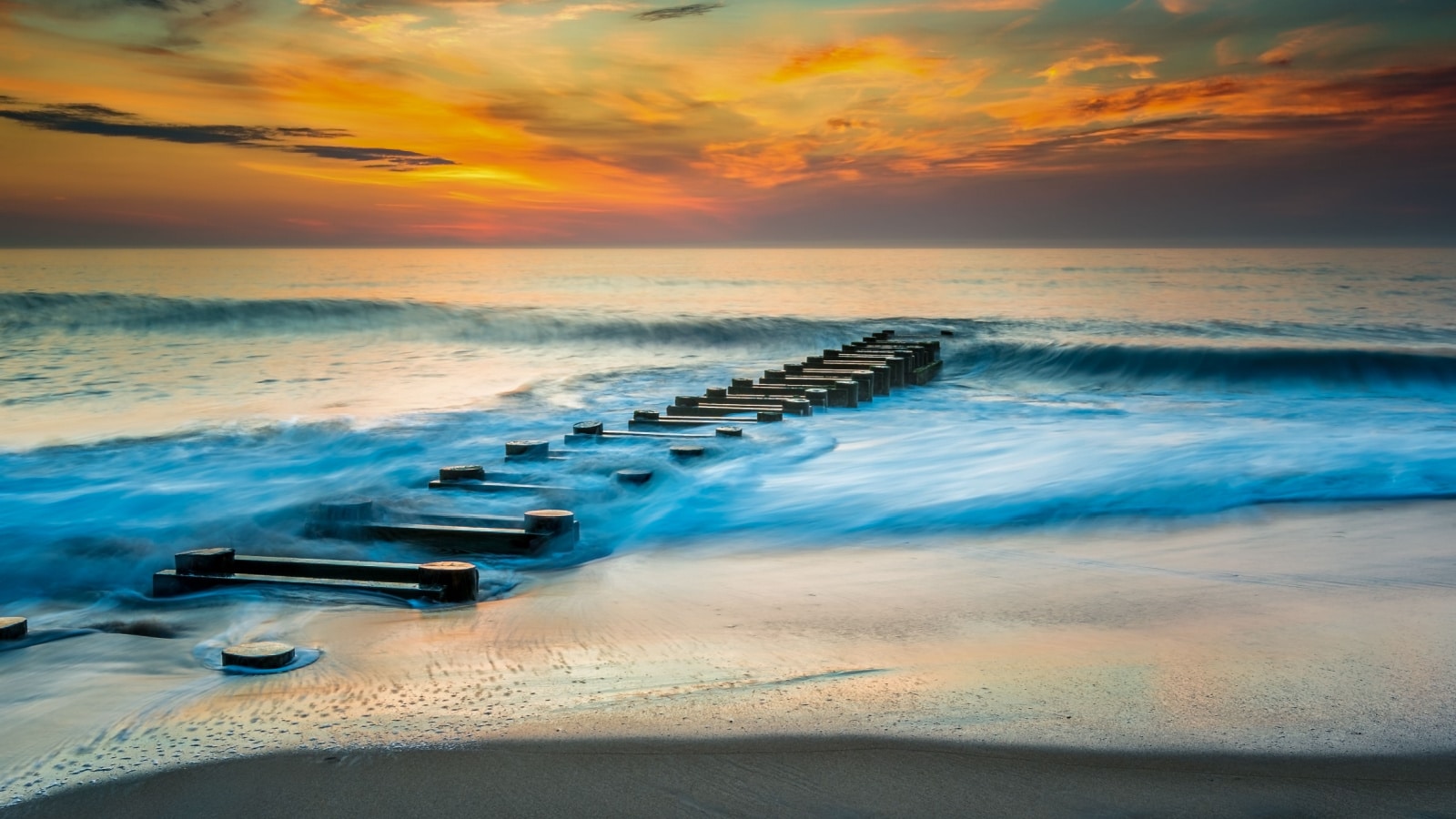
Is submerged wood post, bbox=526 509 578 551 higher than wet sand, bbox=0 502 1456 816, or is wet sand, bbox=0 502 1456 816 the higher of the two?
submerged wood post, bbox=526 509 578 551

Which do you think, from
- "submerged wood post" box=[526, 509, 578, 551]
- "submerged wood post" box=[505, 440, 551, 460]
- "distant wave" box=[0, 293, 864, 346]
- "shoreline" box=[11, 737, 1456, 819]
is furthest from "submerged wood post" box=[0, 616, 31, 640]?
"distant wave" box=[0, 293, 864, 346]

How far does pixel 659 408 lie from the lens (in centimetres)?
1525

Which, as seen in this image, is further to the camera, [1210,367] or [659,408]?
[1210,367]

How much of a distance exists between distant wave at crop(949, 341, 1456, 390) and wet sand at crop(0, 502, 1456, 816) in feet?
55.8

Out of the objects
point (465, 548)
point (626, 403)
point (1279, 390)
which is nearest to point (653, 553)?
point (465, 548)

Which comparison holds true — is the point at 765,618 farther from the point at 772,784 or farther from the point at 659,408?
the point at 659,408

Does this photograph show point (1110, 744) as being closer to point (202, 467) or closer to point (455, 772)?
point (455, 772)

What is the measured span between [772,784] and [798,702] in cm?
65

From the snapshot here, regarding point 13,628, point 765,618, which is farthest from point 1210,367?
point 13,628

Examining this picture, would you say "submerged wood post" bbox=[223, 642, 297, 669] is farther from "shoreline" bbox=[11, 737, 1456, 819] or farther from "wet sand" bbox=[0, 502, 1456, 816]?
"shoreline" bbox=[11, 737, 1456, 819]

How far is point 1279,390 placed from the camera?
20.3 metres

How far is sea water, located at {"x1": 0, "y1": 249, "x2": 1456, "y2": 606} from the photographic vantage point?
25.1 feet

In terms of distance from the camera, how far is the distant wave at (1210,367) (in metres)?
21.1

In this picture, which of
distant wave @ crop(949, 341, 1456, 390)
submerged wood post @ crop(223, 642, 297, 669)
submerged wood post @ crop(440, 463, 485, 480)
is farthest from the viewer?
distant wave @ crop(949, 341, 1456, 390)
